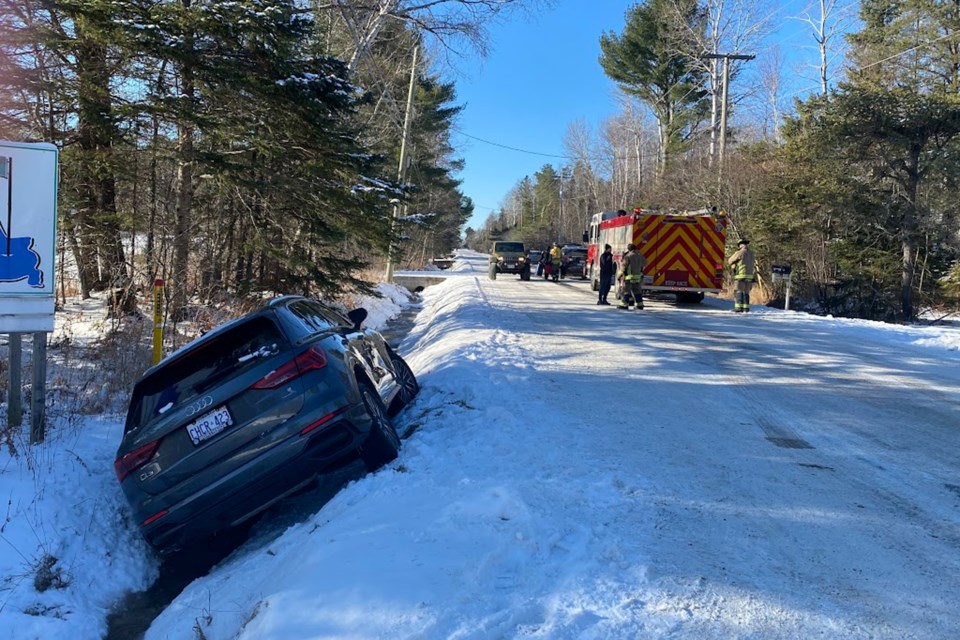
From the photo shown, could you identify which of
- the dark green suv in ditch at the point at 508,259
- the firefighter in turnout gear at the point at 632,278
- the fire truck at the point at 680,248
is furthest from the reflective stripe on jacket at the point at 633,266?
the dark green suv in ditch at the point at 508,259

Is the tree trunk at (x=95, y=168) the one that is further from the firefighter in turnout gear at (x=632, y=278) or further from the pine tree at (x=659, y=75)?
the pine tree at (x=659, y=75)

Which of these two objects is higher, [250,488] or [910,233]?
[910,233]

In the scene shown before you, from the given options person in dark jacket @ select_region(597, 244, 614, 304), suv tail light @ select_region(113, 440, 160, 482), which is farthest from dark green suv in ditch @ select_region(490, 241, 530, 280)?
suv tail light @ select_region(113, 440, 160, 482)

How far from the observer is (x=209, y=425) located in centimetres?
446

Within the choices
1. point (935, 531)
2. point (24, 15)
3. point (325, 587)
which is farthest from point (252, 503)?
point (24, 15)

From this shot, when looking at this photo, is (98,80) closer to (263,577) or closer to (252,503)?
(252,503)

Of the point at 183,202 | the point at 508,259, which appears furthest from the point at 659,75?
the point at 183,202

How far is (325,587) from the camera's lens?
3379 millimetres

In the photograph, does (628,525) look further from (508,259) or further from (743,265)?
(508,259)

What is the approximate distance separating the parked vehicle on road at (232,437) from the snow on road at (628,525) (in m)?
0.39

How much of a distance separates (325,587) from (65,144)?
37.4ft

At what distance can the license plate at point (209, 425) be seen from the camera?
4.45 m

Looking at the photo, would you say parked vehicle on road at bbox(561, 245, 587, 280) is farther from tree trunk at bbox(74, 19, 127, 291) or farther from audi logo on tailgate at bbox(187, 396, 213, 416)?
audi logo on tailgate at bbox(187, 396, 213, 416)

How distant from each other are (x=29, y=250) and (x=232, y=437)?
2.95 metres
